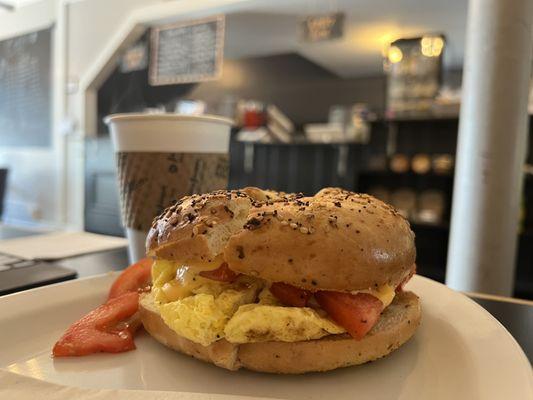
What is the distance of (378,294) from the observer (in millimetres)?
825

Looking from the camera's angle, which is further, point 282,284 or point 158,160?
point 158,160

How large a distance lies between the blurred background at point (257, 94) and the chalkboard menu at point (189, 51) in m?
0.01

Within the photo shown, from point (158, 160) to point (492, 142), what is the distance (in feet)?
4.02

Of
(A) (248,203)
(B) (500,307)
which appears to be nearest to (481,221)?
(B) (500,307)

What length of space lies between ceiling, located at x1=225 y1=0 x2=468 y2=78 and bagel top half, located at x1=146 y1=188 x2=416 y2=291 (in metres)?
3.94

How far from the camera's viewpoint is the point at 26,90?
6.50 m

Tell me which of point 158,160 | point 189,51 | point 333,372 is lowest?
point 333,372

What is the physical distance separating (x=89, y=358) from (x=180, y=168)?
535 millimetres

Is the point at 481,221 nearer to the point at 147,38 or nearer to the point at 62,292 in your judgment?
the point at 62,292

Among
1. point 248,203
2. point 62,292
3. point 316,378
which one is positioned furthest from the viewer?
point 62,292

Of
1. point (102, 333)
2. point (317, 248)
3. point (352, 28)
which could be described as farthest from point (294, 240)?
point (352, 28)

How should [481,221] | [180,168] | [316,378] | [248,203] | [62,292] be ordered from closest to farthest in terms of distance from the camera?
[316,378] → [248,203] → [62,292] → [180,168] → [481,221]

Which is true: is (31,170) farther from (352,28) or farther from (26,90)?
(352,28)

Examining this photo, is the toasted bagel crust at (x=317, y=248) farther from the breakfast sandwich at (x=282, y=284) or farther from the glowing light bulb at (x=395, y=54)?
the glowing light bulb at (x=395, y=54)
